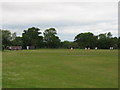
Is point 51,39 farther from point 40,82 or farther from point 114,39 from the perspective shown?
point 40,82

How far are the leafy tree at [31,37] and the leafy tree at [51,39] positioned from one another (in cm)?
429

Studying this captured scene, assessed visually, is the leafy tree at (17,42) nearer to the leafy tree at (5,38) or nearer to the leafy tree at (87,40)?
the leafy tree at (5,38)

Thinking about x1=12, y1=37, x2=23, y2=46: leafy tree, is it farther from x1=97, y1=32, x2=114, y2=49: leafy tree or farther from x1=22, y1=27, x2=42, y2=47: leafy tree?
x1=97, y1=32, x2=114, y2=49: leafy tree

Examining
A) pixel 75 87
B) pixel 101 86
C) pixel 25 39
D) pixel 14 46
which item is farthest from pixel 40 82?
pixel 25 39

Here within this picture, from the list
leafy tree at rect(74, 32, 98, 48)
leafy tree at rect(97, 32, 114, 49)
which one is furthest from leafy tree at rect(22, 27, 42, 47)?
leafy tree at rect(97, 32, 114, 49)

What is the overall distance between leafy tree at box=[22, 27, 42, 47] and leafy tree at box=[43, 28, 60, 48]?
14.1 feet

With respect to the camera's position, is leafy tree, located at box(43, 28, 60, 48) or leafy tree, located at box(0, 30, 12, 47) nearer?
leafy tree, located at box(0, 30, 12, 47)

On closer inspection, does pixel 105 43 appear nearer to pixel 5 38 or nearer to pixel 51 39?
pixel 51 39

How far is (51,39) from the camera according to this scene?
123125 mm

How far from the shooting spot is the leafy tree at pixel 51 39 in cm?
12288

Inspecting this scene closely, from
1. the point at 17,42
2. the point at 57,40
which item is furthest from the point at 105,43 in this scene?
the point at 17,42

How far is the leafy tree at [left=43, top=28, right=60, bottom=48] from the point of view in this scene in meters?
123

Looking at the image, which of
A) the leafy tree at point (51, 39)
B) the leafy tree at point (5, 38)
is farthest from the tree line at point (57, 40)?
the leafy tree at point (5, 38)

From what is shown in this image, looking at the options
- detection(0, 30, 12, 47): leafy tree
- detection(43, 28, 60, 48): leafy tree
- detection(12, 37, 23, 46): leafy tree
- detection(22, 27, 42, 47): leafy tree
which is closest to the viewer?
detection(0, 30, 12, 47): leafy tree
